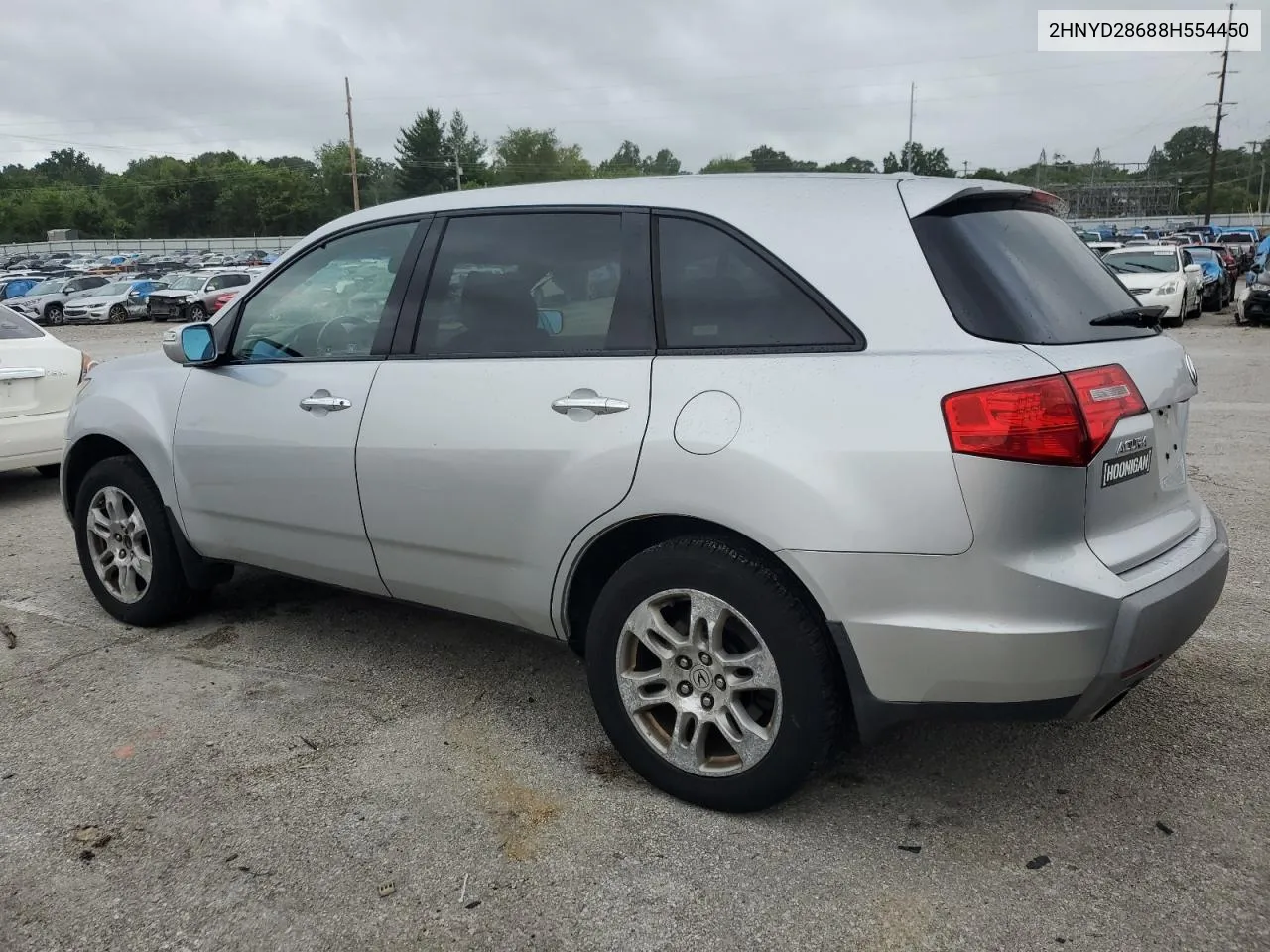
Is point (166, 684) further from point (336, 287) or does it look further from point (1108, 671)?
point (1108, 671)

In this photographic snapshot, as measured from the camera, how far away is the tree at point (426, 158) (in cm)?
9925

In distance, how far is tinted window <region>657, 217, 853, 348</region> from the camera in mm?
2783

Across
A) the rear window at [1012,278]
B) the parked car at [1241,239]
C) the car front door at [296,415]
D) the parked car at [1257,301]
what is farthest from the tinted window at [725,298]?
the parked car at [1241,239]

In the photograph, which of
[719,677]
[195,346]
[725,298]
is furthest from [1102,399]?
[195,346]

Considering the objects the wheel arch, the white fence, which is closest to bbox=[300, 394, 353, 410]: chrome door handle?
the wheel arch

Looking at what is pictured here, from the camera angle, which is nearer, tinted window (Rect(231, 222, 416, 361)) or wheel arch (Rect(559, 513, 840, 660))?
wheel arch (Rect(559, 513, 840, 660))

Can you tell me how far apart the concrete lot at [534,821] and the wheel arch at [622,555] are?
0.49 metres

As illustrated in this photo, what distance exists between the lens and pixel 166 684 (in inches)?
156

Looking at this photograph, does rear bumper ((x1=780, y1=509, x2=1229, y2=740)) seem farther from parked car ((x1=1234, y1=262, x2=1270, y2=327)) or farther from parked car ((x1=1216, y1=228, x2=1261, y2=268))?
parked car ((x1=1216, y1=228, x2=1261, y2=268))

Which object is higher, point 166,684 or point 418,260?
point 418,260

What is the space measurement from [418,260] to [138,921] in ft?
7.17

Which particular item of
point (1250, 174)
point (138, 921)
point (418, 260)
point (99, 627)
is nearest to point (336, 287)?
point (418, 260)

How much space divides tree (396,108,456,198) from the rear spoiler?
330 ft

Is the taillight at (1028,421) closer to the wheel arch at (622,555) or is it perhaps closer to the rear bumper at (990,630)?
the rear bumper at (990,630)
